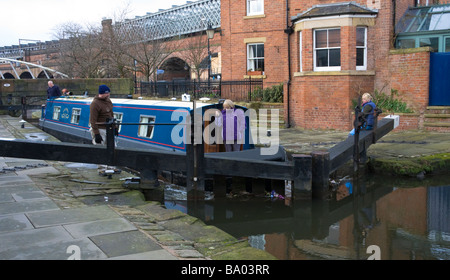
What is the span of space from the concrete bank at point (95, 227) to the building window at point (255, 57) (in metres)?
12.7

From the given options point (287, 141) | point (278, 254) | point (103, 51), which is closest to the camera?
point (278, 254)

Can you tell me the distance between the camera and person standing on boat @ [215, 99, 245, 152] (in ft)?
28.7

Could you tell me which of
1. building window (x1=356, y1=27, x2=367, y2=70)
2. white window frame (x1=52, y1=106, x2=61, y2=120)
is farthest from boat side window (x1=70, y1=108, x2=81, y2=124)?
building window (x1=356, y1=27, x2=367, y2=70)

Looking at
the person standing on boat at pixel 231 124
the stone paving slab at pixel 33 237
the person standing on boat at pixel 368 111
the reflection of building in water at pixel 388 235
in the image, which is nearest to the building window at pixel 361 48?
the person standing on boat at pixel 368 111

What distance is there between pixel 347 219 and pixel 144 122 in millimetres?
5441

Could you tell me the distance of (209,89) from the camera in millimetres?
21344

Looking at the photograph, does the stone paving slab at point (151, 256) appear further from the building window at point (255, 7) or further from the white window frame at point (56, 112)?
the building window at point (255, 7)

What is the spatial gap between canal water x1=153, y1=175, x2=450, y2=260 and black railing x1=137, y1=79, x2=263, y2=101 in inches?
394

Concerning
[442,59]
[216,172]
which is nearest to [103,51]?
[442,59]

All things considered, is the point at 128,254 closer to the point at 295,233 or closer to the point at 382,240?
the point at 295,233

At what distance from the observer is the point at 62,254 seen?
13.6 ft

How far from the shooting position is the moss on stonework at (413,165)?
9.22 meters

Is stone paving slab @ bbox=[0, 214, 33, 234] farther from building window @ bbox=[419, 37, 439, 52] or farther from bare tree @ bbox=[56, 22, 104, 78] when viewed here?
bare tree @ bbox=[56, 22, 104, 78]
